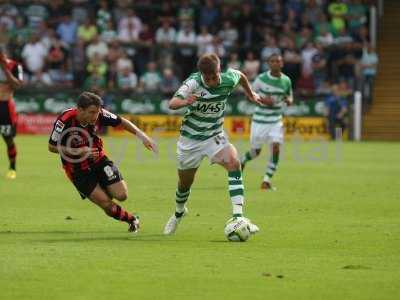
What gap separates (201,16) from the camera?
38656 mm

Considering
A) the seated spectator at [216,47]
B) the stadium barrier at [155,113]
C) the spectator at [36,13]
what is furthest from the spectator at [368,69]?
the spectator at [36,13]

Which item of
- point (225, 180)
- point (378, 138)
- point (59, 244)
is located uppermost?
point (59, 244)

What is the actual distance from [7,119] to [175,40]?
17.4m

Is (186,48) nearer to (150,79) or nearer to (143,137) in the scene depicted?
(150,79)

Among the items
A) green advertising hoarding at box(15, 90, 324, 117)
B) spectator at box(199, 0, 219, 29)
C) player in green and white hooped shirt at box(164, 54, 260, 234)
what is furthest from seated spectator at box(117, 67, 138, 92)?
player in green and white hooped shirt at box(164, 54, 260, 234)

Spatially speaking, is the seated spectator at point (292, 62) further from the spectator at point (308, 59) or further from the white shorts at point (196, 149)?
the white shorts at point (196, 149)

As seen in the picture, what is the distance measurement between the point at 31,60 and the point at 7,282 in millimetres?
28143


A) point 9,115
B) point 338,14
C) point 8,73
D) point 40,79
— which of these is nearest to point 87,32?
point 40,79

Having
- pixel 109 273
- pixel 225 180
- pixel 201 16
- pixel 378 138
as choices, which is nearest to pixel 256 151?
pixel 225 180

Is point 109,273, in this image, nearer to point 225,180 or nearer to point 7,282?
point 7,282

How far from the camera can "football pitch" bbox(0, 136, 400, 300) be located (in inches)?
371

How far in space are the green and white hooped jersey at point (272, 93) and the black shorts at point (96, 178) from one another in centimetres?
784

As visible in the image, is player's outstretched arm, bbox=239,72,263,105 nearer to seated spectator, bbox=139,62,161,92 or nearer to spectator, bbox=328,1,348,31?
seated spectator, bbox=139,62,161,92

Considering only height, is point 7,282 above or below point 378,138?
above
